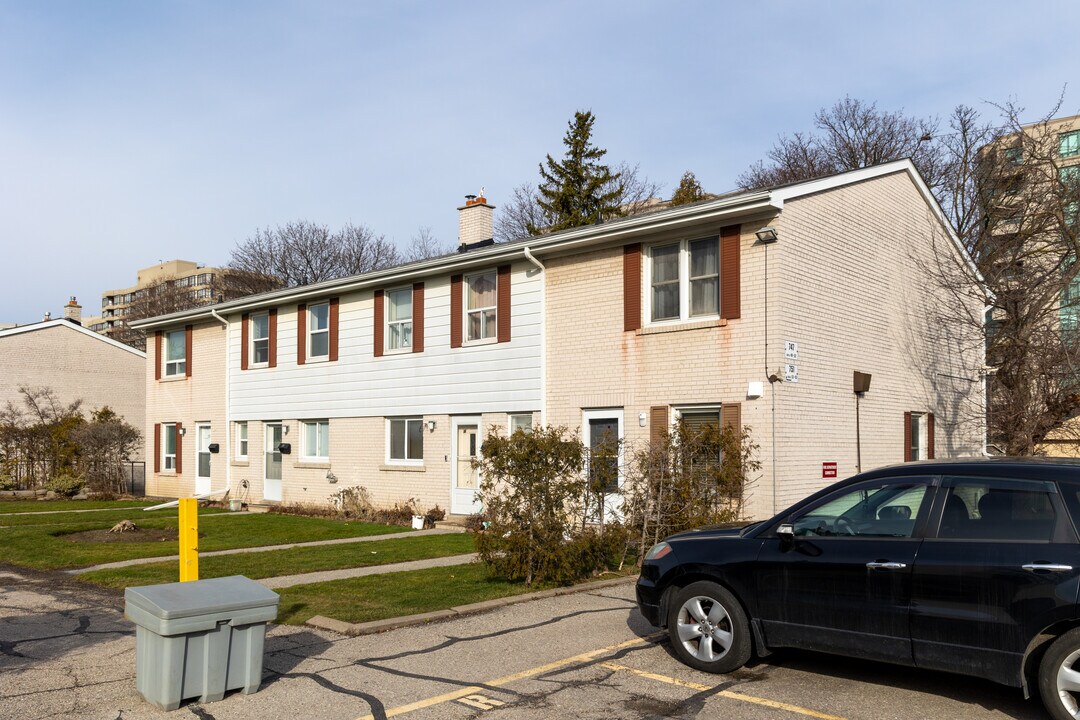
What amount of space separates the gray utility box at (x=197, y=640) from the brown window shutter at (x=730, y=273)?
9.62 metres

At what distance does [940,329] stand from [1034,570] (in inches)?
572

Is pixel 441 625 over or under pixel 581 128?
under

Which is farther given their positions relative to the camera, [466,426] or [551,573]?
[466,426]

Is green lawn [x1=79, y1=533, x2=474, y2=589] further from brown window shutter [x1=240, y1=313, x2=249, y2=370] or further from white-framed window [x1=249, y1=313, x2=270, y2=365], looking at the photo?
brown window shutter [x1=240, y1=313, x2=249, y2=370]

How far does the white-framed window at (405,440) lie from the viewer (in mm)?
19844

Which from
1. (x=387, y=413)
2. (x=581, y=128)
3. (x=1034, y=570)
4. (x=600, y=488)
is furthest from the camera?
(x=581, y=128)

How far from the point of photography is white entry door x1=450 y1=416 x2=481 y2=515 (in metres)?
18.7

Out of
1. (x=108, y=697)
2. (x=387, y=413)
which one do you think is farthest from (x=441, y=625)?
(x=387, y=413)

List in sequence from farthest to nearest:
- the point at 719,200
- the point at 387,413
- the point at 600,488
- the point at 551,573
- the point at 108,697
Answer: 1. the point at 387,413
2. the point at 719,200
3. the point at 600,488
4. the point at 551,573
5. the point at 108,697

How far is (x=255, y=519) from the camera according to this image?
20.5 m

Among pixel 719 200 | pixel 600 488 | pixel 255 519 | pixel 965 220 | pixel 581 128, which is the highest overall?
pixel 581 128

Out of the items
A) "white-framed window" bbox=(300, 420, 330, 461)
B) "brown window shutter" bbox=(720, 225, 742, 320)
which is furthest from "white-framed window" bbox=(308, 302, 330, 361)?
"brown window shutter" bbox=(720, 225, 742, 320)

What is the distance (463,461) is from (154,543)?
600cm

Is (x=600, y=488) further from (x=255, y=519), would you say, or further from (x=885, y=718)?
(x=255, y=519)
